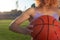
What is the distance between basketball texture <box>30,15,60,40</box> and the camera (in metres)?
3.66

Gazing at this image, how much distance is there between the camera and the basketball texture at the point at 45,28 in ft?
12.0

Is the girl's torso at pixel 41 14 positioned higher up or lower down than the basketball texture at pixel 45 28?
higher up

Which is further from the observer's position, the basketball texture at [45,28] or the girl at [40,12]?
the girl at [40,12]

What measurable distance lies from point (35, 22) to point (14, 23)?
1.14 feet

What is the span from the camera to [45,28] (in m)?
3.76

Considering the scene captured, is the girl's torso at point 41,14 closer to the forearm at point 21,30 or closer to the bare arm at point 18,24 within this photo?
the bare arm at point 18,24

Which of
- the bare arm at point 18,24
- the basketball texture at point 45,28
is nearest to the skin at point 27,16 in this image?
the bare arm at point 18,24

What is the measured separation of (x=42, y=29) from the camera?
3672 mm

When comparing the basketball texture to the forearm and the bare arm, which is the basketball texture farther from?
the bare arm

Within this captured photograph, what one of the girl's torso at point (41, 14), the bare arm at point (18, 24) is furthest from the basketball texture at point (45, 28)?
the bare arm at point (18, 24)

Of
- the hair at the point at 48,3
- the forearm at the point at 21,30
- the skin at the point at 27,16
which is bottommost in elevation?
the forearm at the point at 21,30

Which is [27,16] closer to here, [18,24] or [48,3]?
[18,24]

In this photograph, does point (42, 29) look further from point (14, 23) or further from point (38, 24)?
point (14, 23)

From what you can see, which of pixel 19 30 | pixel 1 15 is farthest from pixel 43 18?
pixel 1 15
